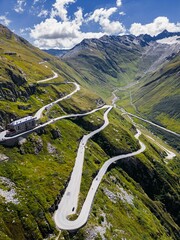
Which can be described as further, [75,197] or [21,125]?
[21,125]

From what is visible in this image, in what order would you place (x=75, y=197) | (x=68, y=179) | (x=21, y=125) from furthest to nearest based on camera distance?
(x=21, y=125) < (x=68, y=179) < (x=75, y=197)

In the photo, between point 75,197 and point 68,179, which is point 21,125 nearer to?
point 68,179

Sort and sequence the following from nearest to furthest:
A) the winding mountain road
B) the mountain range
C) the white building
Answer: the mountain range < the winding mountain road < the white building

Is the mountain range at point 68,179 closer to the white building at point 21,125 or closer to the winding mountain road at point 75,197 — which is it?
the winding mountain road at point 75,197

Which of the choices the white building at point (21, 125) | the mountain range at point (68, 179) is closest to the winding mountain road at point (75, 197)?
the mountain range at point (68, 179)

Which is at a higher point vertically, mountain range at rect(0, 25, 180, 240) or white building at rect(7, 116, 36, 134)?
white building at rect(7, 116, 36, 134)

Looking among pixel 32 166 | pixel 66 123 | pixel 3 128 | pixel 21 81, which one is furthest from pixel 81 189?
pixel 21 81

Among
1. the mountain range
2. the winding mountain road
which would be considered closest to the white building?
the winding mountain road

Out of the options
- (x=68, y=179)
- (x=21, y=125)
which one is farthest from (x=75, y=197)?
(x=21, y=125)

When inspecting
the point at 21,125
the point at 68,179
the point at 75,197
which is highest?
the point at 21,125

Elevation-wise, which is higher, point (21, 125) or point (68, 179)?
point (21, 125)

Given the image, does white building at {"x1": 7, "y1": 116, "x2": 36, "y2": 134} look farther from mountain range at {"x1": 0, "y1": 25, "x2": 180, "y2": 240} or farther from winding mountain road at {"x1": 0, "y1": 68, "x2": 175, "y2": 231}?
mountain range at {"x1": 0, "y1": 25, "x2": 180, "y2": 240}
